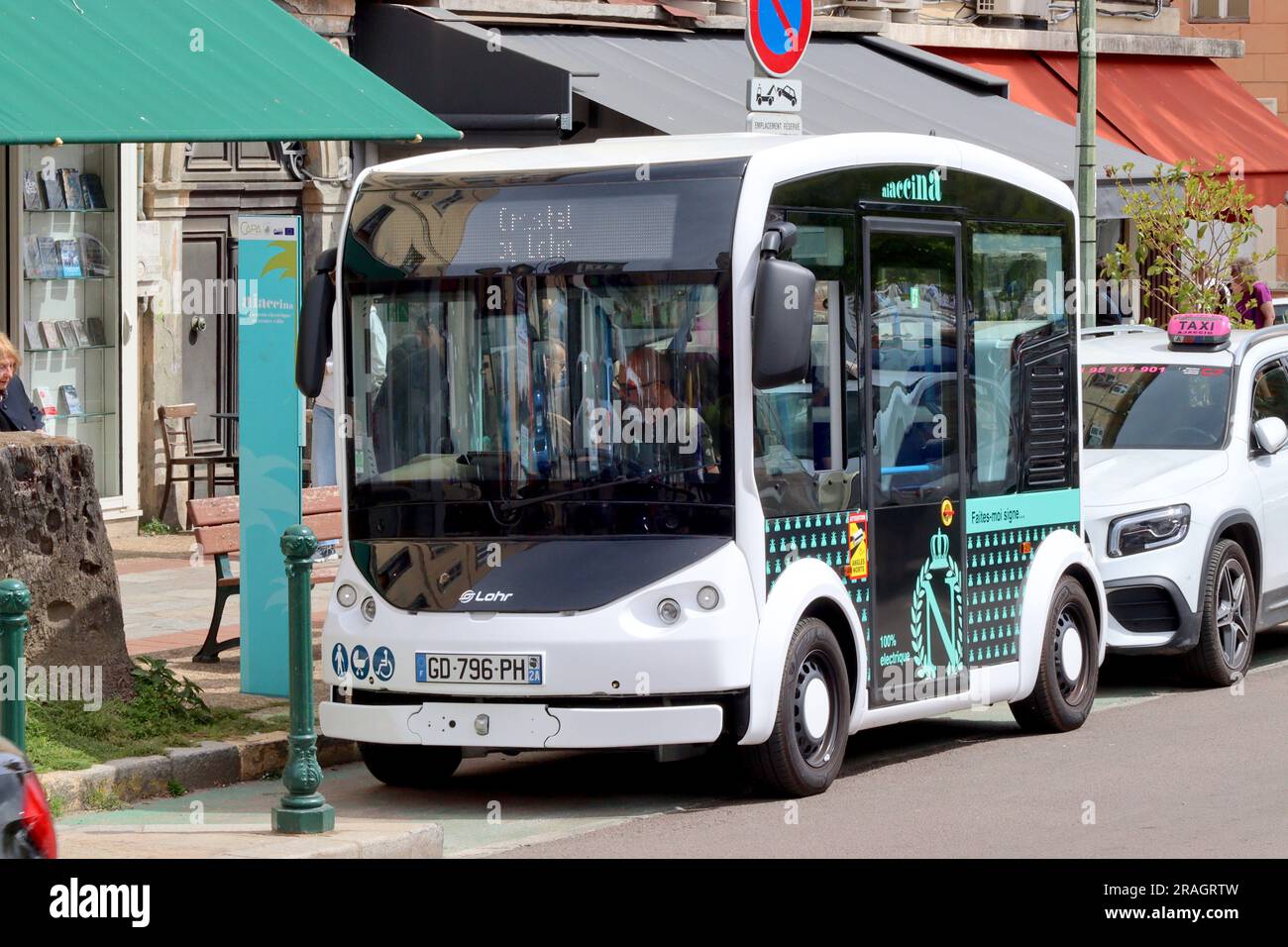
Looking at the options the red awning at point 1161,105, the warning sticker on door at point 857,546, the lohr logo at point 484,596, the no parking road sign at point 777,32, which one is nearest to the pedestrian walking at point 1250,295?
the red awning at point 1161,105

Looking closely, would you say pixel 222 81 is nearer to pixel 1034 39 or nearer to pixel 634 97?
pixel 634 97

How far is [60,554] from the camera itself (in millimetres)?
9367

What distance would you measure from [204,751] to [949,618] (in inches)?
124

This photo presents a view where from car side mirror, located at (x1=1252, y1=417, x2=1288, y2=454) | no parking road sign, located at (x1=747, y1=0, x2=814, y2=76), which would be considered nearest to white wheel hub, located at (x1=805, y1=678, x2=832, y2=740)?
car side mirror, located at (x1=1252, y1=417, x2=1288, y2=454)

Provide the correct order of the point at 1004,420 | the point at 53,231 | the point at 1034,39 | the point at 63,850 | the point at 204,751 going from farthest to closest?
the point at 1034,39, the point at 53,231, the point at 1004,420, the point at 204,751, the point at 63,850

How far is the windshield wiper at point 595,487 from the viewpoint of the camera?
8.54m

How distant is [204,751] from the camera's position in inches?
366

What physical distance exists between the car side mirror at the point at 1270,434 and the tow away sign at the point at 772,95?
9.83 ft

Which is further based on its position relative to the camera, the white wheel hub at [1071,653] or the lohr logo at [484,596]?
the white wheel hub at [1071,653]

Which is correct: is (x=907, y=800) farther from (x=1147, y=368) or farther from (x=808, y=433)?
(x=1147, y=368)

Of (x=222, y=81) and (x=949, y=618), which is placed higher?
(x=222, y=81)

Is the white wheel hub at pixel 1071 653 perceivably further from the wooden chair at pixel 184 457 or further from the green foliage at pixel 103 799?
the wooden chair at pixel 184 457

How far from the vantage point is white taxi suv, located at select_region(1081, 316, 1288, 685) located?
456 inches
